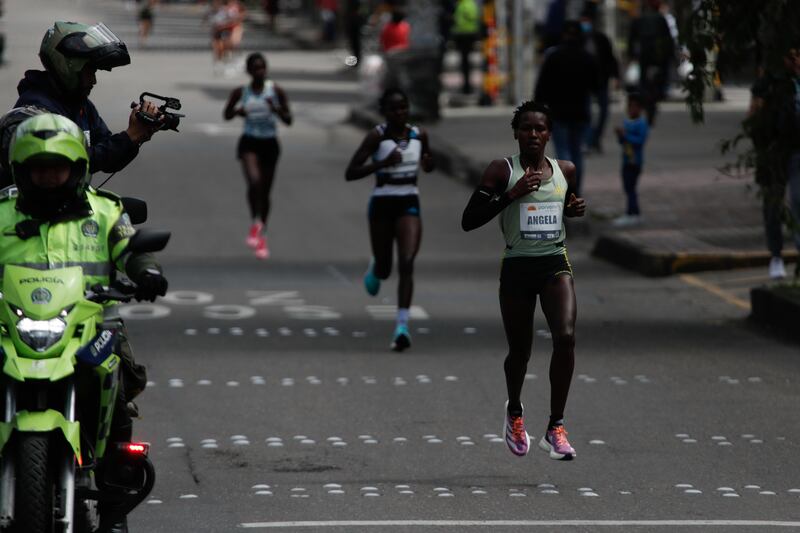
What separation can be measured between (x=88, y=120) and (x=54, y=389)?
6.27 feet

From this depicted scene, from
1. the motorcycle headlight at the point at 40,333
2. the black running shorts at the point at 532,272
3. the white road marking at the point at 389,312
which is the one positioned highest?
the motorcycle headlight at the point at 40,333

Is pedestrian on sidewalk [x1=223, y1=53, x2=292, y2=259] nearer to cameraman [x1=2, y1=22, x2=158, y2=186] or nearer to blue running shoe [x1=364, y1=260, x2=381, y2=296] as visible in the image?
blue running shoe [x1=364, y1=260, x2=381, y2=296]

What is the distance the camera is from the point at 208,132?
28.8 meters

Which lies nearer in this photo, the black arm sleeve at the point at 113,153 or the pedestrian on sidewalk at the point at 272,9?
the black arm sleeve at the point at 113,153

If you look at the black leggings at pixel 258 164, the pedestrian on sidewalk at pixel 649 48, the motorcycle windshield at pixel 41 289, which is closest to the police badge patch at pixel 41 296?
the motorcycle windshield at pixel 41 289

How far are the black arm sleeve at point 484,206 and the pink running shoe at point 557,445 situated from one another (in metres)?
1.04

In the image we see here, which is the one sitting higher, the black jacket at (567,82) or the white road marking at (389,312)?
the black jacket at (567,82)

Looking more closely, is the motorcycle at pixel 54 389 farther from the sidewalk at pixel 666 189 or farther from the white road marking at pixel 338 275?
the white road marking at pixel 338 275

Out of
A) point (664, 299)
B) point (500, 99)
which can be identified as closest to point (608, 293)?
point (664, 299)

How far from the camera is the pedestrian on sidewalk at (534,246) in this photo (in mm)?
8477

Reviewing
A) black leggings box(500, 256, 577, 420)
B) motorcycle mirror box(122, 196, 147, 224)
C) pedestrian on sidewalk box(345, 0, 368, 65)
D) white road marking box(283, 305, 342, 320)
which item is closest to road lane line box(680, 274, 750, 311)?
white road marking box(283, 305, 342, 320)

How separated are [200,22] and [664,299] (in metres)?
51.2

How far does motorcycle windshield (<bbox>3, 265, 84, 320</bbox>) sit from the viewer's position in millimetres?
5980

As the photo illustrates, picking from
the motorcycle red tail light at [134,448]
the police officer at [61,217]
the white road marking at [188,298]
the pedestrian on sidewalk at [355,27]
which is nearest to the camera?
the police officer at [61,217]
